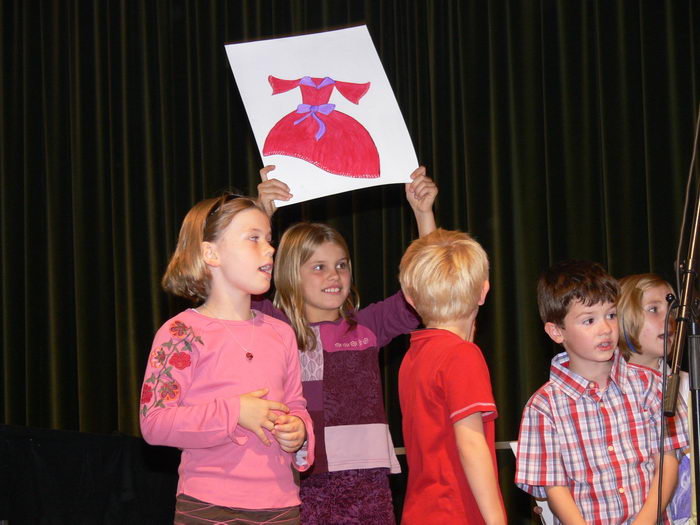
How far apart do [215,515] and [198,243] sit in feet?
2.27

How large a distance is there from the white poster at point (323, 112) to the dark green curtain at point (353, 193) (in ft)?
5.72

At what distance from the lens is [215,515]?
1938 mm

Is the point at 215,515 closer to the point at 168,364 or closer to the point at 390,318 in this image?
the point at 168,364

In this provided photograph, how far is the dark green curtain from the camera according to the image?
4195mm

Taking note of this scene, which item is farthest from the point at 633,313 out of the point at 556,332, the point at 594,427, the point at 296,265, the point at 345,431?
the point at 296,265

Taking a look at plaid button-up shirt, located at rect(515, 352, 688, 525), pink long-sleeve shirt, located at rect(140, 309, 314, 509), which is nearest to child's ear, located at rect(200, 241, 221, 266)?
pink long-sleeve shirt, located at rect(140, 309, 314, 509)

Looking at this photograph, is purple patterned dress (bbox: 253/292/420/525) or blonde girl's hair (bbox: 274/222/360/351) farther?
blonde girl's hair (bbox: 274/222/360/351)

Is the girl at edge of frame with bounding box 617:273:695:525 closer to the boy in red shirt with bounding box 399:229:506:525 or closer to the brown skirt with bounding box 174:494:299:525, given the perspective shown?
the boy in red shirt with bounding box 399:229:506:525

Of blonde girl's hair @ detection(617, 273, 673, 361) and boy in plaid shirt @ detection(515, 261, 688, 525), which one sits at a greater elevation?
blonde girl's hair @ detection(617, 273, 673, 361)

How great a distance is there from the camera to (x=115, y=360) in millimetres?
4680

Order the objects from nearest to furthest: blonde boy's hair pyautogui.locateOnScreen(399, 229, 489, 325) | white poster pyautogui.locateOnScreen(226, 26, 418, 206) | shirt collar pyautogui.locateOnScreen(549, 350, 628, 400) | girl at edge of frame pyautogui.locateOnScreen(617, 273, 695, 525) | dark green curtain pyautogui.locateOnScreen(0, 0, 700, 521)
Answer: blonde boy's hair pyautogui.locateOnScreen(399, 229, 489, 325) < shirt collar pyautogui.locateOnScreen(549, 350, 628, 400) < white poster pyautogui.locateOnScreen(226, 26, 418, 206) < girl at edge of frame pyautogui.locateOnScreen(617, 273, 695, 525) < dark green curtain pyautogui.locateOnScreen(0, 0, 700, 521)

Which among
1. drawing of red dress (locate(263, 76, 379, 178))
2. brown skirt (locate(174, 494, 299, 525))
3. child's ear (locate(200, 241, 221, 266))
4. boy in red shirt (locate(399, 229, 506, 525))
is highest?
drawing of red dress (locate(263, 76, 379, 178))

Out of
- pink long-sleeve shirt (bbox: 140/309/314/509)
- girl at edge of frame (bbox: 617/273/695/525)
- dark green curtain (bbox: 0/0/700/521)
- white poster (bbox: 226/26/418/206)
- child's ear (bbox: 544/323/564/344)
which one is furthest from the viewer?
dark green curtain (bbox: 0/0/700/521)

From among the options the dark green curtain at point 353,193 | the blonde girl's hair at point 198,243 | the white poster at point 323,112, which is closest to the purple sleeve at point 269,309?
the white poster at point 323,112
